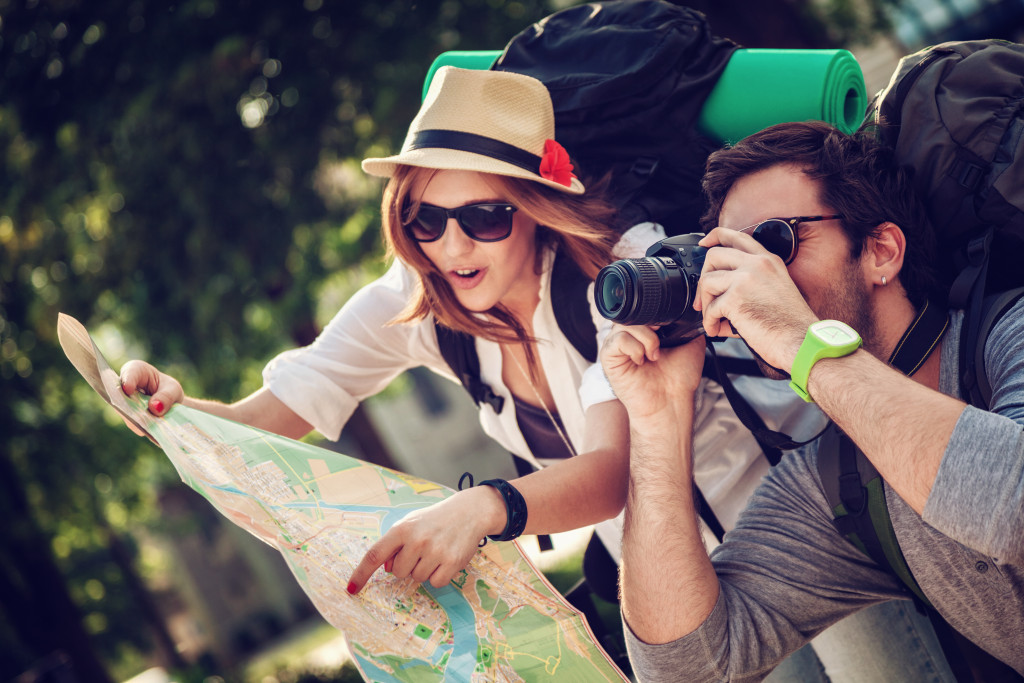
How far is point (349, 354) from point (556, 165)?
3.17 ft

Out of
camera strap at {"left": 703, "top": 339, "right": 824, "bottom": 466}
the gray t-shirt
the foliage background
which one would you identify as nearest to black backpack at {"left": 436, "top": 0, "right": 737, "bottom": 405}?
camera strap at {"left": 703, "top": 339, "right": 824, "bottom": 466}

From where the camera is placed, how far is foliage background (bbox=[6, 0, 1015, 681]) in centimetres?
559

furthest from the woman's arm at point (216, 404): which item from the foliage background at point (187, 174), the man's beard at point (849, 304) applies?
the foliage background at point (187, 174)

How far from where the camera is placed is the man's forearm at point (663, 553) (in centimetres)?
194

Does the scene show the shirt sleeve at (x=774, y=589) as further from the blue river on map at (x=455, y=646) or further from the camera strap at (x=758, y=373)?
the blue river on map at (x=455, y=646)

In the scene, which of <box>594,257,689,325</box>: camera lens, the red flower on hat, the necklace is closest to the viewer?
<box>594,257,689,325</box>: camera lens

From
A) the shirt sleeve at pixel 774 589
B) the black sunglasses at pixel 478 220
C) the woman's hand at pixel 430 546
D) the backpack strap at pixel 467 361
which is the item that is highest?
the black sunglasses at pixel 478 220

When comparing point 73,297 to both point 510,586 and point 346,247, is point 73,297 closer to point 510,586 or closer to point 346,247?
point 346,247

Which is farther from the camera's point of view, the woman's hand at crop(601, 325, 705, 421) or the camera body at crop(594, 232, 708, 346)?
the woman's hand at crop(601, 325, 705, 421)

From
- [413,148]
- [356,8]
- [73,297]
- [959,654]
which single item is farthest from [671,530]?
[73,297]

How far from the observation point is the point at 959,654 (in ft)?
6.99

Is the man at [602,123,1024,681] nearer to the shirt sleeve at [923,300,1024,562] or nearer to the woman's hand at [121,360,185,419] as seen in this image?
the shirt sleeve at [923,300,1024,562]

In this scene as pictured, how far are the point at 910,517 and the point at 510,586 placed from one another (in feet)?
3.02

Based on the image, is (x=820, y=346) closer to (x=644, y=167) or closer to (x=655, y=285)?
(x=655, y=285)
